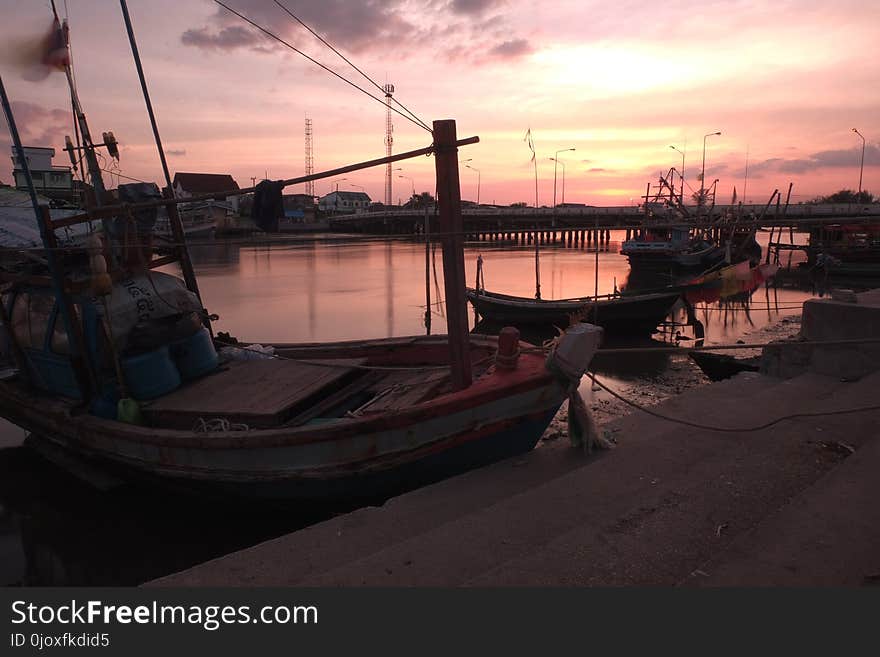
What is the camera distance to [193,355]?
23.1 ft

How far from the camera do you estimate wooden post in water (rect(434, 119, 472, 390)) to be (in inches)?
196

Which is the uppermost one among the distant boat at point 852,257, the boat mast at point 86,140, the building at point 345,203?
the building at point 345,203

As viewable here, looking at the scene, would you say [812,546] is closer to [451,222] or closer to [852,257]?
[451,222]

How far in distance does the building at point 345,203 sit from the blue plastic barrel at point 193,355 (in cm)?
11456

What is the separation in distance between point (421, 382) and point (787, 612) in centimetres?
436

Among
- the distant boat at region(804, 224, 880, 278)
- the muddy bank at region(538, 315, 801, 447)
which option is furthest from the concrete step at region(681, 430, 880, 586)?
the distant boat at region(804, 224, 880, 278)

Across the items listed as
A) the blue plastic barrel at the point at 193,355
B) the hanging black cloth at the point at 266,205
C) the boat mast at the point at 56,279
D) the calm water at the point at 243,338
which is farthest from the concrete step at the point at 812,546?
the boat mast at the point at 56,279

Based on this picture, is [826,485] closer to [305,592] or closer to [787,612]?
[787,612]

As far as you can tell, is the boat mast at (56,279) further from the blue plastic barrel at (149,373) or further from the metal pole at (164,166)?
the metal pole at (164,166)

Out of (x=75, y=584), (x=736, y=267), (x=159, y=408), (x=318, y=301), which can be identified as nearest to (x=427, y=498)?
(x=159, y=408)

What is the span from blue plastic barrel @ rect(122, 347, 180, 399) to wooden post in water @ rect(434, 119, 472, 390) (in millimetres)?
3622

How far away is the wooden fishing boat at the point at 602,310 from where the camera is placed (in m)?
17.6

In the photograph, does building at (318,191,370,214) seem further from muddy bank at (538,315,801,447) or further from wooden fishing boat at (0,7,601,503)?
wooden fishing boat at (0,7,601,503)

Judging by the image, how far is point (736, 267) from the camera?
16.3 m
